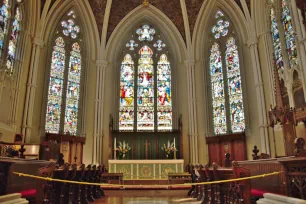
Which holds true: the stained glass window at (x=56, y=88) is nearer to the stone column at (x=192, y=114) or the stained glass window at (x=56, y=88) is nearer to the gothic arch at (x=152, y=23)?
the gothic arch at (x=152, y=23)

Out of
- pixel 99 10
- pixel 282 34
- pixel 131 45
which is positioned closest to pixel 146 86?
pixel 131 45

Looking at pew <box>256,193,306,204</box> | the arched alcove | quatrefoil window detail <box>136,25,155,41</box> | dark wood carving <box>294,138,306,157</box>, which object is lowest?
pew <box>256,193,306,204</box>

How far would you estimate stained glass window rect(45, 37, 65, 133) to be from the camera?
1501 centimetres

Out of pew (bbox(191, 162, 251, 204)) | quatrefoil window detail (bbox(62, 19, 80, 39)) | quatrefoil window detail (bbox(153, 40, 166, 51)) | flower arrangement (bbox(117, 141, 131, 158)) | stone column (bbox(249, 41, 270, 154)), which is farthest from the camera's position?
quatrefoil window detail (bbox(153, 40, 166, 51))

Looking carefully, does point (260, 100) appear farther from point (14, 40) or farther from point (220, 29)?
point (14, 40)

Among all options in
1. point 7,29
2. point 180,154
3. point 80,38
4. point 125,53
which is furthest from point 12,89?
point 180,154

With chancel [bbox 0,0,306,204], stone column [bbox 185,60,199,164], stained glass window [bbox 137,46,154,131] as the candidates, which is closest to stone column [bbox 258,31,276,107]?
chancel [bbox 0,0,306,204]

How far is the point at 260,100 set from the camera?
13.7 metres

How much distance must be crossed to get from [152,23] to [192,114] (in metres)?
7.12

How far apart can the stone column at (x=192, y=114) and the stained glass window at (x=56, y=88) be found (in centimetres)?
757

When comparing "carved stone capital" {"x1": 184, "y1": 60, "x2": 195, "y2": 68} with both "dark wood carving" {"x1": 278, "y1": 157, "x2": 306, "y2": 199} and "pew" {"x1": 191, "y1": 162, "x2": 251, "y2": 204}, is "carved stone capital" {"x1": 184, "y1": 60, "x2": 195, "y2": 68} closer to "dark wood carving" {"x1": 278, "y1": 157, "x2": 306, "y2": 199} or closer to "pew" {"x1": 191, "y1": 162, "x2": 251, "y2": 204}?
Answer: "pew" {"x1": 191, "y1": 162, "x2": 251, "y2": 204}

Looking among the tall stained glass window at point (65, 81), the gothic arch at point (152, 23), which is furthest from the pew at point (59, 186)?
the gothic arch at point (152, 23)

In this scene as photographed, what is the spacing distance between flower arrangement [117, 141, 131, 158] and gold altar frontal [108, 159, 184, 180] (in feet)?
5.34

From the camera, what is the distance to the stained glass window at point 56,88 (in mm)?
15008
